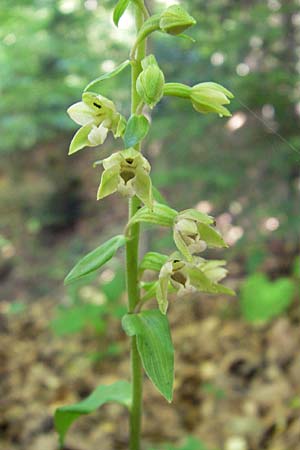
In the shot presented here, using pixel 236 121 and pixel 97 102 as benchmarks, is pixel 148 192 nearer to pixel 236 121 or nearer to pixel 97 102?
pixel 97 102

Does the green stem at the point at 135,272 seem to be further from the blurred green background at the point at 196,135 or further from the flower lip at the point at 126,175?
the blurred green background at the point at 196,135

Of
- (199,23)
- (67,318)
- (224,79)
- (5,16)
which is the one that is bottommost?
(67,318)

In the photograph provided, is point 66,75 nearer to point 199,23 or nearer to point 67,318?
point 199,23

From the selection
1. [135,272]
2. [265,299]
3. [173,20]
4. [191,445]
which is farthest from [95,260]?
[265,299]

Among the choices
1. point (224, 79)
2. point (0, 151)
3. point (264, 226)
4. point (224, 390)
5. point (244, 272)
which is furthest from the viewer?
point (0, 151)

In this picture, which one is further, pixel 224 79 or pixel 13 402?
pixel 224 79

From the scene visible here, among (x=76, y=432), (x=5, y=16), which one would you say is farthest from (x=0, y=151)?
(x=76, y=432)
